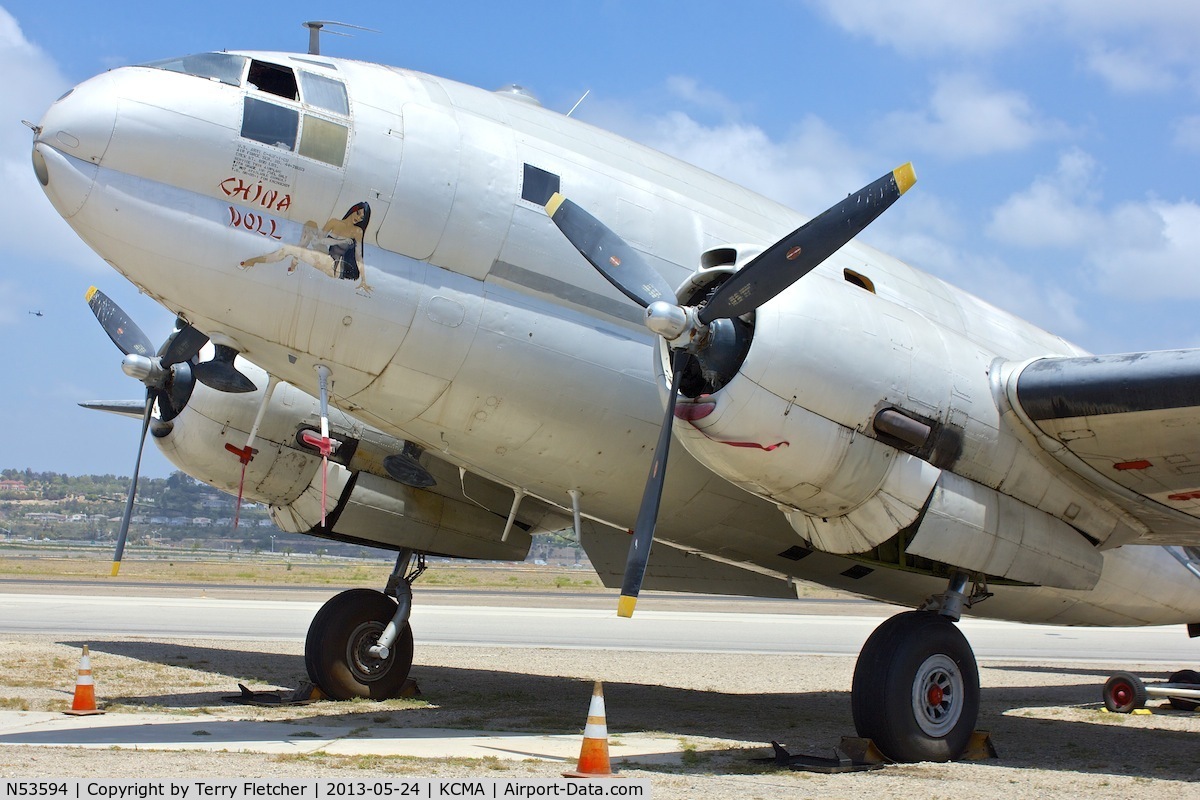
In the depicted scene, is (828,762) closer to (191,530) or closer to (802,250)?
(802,250)

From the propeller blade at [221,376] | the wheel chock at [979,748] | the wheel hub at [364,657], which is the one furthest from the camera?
the wheel hub at [364,657]

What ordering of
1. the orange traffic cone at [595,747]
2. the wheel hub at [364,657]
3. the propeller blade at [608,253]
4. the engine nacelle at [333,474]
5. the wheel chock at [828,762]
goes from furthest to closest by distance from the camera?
the engine nacelle at [333,474] → the wheel hub at [364,657] → the propeller blade at [608,253] → the wheel chock at [828,762] → the orange traffic cone at [595,747]

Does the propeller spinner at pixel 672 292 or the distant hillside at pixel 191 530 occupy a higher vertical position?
the propeller spinner at pixel 672 292

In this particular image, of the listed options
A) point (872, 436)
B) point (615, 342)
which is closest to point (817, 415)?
point (872, 436)

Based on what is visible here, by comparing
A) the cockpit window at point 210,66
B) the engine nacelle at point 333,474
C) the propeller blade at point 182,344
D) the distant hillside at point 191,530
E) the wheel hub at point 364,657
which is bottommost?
the distant hillside at point 191,530

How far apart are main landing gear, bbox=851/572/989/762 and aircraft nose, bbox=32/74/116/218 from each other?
732 centimetres

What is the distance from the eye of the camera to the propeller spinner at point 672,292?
8836 mm

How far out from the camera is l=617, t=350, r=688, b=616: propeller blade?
8.92 metres

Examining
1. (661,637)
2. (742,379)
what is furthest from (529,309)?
(661,637)

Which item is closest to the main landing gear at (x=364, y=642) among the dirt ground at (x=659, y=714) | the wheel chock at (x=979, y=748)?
the dirt ground at (x=659, y=714)

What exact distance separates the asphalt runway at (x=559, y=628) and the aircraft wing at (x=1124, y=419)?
13208 mm

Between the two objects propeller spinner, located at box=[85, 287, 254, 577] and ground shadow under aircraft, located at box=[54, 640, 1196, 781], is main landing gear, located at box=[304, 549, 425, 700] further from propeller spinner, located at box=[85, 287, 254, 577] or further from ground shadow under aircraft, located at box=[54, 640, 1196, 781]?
propeller spinner, located at box=[85, 287, 254, 577]

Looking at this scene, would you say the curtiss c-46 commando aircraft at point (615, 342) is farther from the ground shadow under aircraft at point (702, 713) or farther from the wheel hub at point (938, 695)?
the ground shadow under aircraft at point (702, 713)

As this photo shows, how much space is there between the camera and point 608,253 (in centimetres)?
947
